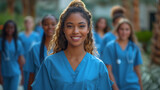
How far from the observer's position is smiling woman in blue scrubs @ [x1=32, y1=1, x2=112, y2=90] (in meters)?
2.85

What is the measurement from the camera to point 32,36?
8859 millimetres

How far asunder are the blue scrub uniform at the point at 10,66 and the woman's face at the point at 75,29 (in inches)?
137

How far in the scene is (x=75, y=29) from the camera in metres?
2.91

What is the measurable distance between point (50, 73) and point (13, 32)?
3.89 meters

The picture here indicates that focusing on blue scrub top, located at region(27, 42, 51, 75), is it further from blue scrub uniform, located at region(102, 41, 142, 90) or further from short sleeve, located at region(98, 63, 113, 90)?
short sleeve, located at region(98, 63, 113, 90)

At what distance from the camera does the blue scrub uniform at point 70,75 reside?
2.84 m

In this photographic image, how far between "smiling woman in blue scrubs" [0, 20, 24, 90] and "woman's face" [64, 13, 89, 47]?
3.48 metres

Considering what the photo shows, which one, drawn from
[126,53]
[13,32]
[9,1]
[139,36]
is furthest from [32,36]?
[9,1]

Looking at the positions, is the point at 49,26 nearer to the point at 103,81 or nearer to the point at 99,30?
the point at 103,81

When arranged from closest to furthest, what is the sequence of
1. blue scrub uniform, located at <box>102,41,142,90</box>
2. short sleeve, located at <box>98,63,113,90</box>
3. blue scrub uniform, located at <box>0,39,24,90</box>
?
short sleeve, located at <box>98,63,113,90</box> < blue scrub uniform, located at <box>102,41,142,90</box> < blue scrub uniform, located at <box>0,39,24,90</box>

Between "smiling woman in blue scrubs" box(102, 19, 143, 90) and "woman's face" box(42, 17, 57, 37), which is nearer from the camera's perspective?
"woman's face" box(42, 17, 57, 37)

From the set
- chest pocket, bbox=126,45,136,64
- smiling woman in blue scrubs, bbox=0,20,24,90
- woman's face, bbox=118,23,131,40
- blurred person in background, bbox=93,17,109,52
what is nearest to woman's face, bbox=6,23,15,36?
smiling woman in blue scrubs, bbox=0,20,24,90

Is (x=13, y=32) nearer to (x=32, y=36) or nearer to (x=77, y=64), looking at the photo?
(x=32, y=36)

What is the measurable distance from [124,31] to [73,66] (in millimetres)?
A: 2467
